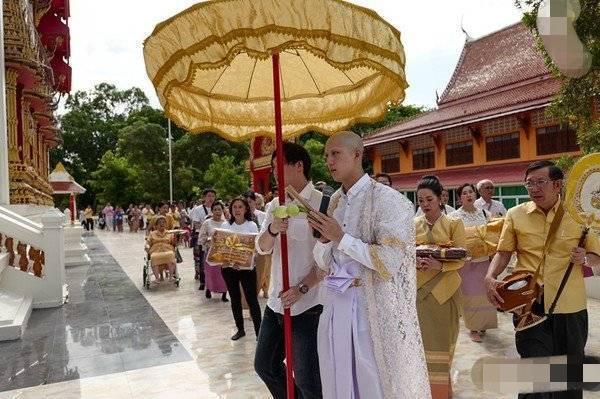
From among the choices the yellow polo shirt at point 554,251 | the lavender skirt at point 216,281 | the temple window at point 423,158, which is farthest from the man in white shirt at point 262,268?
the temple window at point 423,158

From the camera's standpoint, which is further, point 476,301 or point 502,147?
point 502,147

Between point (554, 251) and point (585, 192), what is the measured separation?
473 mm

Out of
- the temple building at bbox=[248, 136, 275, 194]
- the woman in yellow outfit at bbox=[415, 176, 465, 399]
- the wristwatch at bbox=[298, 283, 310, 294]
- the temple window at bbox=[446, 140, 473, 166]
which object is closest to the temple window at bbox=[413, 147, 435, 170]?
the temple window at bbox=[446, 140, 473, 166]

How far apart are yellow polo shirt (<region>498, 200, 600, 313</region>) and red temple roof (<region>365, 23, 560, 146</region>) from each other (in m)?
13.8

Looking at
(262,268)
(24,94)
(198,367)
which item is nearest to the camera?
(198,367)

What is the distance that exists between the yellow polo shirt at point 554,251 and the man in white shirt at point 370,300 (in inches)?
42.8

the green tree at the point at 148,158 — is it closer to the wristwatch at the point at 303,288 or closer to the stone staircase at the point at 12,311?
the stone staircase at the point at 12,311

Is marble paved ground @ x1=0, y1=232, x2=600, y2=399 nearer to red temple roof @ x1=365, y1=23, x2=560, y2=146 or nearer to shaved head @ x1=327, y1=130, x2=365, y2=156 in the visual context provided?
shaved head @ x1=327, y1=130, x2=365, y2=156

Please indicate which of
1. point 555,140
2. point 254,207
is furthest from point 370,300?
point 555,140

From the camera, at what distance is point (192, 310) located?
7.60 m

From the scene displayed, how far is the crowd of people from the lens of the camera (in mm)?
2336

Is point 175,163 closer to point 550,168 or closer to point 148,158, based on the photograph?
point 148,158

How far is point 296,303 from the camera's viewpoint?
2.85 metres

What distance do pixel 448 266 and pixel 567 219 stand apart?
0.90 m
